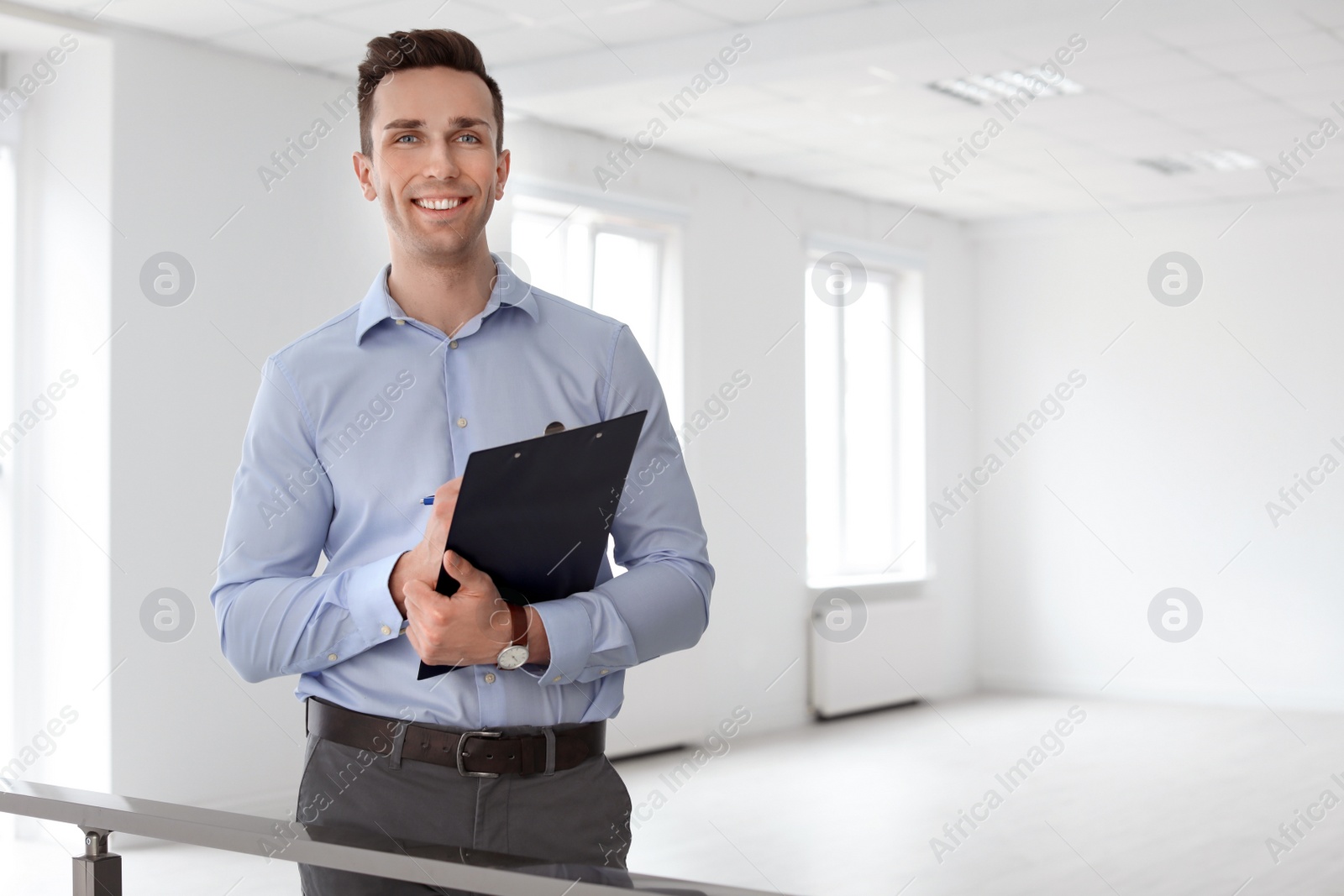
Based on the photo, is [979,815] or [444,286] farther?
[979,815]

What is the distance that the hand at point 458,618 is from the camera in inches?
51.5

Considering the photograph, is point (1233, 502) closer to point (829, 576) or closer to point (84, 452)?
point (829, 576)

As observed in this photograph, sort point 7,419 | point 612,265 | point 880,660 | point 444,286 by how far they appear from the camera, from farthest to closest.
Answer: point 880,660 < point 612,265 < point 7,419 < point 444,286

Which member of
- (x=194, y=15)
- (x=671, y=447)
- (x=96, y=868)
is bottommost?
(x=96, y=868)

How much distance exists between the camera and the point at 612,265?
6934 millimetres

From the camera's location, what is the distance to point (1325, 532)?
8258 mm

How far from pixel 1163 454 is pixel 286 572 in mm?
8113

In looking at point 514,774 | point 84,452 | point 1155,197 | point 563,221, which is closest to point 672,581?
point 514,774

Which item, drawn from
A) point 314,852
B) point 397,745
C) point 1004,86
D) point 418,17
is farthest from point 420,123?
point 1004,86

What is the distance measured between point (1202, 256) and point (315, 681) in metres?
8.17

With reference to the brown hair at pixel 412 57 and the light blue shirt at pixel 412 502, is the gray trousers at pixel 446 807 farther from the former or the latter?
the brown hair at pixel 412 57

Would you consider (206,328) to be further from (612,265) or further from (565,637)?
(565,637)

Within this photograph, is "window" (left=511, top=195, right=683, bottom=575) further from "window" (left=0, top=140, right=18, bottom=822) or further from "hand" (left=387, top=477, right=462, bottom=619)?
"hand" (left=387, top=477, right=462, bottom=619)

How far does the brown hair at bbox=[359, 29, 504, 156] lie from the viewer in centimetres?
151
